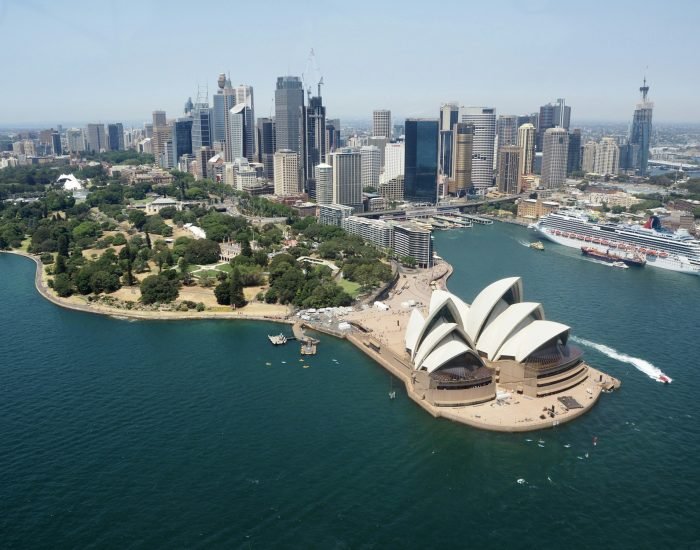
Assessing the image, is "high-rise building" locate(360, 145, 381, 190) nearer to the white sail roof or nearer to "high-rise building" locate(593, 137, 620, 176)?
"high-rise building" locate(593, 137, 620, 176)

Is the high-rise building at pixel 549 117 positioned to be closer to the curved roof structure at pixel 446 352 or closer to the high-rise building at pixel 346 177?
the high-rise building at pixel 346 177

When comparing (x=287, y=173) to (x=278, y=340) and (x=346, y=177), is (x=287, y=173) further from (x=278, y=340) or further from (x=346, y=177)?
(x=278, y=340)

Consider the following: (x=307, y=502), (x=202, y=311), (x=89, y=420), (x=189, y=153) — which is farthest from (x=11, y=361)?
(x=189, y=153)

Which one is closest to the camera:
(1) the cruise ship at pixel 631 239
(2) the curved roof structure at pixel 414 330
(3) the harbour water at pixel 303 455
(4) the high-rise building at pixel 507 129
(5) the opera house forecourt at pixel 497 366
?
(3) the harbour water at pixel 303 455

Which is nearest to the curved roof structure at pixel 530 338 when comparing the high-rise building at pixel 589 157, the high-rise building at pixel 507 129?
the high-rise building at pixel 589 157

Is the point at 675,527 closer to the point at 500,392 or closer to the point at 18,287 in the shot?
the point at 500,392

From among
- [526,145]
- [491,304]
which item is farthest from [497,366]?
[526,145]
